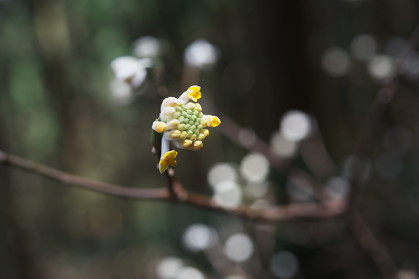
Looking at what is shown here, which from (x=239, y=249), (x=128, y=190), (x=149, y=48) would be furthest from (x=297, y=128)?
(x=128, y=190)

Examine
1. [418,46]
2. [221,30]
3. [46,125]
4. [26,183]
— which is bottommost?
[26,183]

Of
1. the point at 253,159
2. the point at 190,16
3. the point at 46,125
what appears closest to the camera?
the point at 253,159

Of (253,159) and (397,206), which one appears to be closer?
(253,159)

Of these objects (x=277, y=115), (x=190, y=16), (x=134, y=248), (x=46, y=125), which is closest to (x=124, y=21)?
(x=190, y=16)

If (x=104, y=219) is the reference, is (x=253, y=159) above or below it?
above

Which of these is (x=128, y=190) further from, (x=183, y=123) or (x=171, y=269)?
(x=171, y=269)

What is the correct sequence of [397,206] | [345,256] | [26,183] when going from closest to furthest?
1. [345,256]
2. [397,206]
3. [26,183]

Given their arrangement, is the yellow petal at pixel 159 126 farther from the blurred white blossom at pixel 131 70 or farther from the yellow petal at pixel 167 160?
the blurred white blossom at pixel 131 70

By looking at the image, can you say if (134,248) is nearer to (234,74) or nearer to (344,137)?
(234,74)
